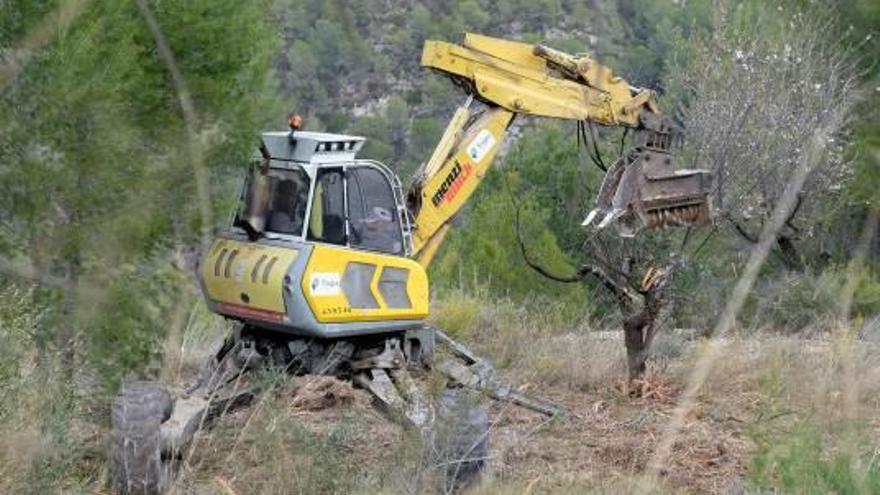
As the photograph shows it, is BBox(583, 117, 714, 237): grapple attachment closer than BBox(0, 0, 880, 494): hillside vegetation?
No

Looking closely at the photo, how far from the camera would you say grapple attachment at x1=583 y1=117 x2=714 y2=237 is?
33.5ft

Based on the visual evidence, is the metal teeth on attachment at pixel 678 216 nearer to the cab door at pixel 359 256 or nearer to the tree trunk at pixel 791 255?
the cab door at pixel 359 256

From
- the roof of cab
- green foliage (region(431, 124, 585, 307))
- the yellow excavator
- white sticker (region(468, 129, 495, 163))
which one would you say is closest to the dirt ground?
the yellow excavator

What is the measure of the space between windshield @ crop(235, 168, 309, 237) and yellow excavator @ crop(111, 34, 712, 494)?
11 mm

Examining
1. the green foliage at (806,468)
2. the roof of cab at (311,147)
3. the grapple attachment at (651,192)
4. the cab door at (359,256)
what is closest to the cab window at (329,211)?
the cab door at (359,256)

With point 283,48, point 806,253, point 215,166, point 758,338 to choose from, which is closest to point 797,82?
point 806,253

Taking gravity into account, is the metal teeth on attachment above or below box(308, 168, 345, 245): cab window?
below

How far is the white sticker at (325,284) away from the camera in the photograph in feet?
28.2

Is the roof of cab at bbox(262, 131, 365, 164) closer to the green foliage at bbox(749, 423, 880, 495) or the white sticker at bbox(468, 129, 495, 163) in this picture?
the white sticker at bbox(468, 129, 495, 163)

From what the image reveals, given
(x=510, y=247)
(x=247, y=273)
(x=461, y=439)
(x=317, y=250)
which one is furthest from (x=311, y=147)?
(x=510, y=247)

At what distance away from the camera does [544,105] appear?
10.2m

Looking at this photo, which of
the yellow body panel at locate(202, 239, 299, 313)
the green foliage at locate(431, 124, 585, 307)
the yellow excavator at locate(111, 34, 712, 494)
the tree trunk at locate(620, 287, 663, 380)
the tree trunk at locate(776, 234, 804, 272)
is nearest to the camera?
the yellow excavator at locate(111, 34, 712, 494)

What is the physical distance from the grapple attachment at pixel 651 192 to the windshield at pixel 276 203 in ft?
7.63

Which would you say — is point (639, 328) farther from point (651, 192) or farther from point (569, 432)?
point (569, 432)
